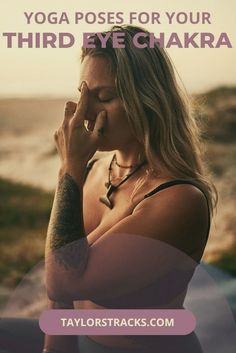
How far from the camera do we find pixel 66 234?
3.69 feet

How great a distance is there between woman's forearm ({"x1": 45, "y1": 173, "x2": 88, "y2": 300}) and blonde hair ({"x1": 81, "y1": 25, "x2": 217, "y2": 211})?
0.18 m

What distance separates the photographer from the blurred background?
1.33m

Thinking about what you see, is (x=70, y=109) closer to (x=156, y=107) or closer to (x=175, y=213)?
(x=156, y=107)

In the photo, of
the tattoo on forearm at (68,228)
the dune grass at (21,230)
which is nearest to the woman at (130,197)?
the tattoo on forearm at (68,228)

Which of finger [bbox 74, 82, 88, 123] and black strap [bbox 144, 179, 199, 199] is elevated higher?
finger [bbox 74, 82, 88, 123]

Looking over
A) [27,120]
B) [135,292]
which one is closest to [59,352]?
[135,292]

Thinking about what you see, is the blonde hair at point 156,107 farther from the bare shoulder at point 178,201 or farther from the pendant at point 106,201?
the pendant at point 106,201

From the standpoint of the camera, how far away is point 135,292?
1227mm

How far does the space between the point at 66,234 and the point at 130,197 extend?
7.2 inches

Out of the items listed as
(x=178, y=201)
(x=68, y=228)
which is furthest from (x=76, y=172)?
(x=178, y=201)

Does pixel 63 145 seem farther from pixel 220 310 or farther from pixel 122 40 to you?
pixel 220 310

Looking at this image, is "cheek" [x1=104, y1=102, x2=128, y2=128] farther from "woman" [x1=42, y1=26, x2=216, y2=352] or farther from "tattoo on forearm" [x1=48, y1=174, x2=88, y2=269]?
"tattoo on forearm" [x1=48, y1=174, x2=88, y2=269]

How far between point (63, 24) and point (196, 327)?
0.80 metres

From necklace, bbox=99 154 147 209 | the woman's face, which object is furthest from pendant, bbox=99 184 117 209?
the woman's face
